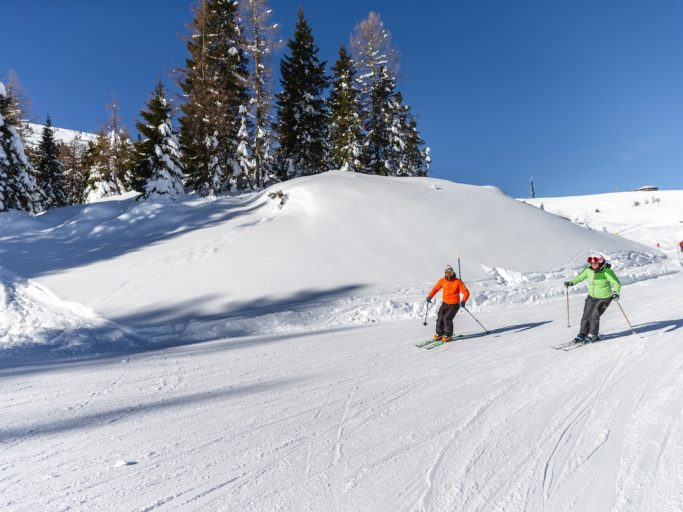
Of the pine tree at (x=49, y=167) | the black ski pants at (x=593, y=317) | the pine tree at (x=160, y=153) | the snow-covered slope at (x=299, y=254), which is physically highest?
the pine tree at (x=49, y=167)

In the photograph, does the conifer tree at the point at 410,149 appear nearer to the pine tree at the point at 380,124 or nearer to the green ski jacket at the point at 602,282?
the pine tree at the point at 380,124

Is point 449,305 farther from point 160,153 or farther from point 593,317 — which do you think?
point 160,153

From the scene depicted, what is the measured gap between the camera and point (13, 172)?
26578 millimetres

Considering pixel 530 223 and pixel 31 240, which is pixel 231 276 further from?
pixel 530 223

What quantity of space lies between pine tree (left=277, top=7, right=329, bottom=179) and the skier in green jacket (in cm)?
2371

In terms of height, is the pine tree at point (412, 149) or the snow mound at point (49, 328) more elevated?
the pine tree at point (412, 149)

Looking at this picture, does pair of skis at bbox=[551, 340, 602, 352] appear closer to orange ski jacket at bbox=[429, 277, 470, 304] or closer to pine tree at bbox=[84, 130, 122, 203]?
orange ski jacket at bbox=[429, 277, 470, 304]

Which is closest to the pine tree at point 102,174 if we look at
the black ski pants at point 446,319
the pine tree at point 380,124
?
the pine tree at point 380,124

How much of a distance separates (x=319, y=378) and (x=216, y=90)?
22429 millimetres

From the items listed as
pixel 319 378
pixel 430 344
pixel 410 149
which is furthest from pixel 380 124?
pixel 319 378

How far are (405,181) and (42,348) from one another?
19.1m

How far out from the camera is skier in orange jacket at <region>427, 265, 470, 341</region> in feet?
28.2

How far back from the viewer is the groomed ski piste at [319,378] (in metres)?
3.30

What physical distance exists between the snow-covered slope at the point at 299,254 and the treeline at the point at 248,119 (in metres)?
4.69
